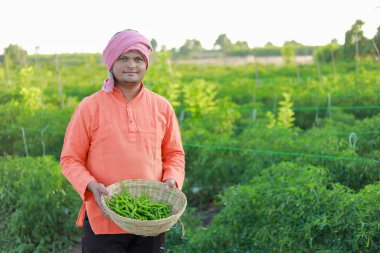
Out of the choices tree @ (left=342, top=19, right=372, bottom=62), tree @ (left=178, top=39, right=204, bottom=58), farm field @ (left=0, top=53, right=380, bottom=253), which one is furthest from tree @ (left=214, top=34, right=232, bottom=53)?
farm field @ (left=0, top=53, right=380, bottom=253)

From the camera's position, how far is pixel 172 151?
2.79 m

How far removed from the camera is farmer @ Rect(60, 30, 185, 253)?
2543mm

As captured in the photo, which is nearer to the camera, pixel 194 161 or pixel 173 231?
pixel 173 231

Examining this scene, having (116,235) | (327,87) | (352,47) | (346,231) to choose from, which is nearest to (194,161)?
(346,231)

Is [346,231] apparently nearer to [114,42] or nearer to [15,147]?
[114,42]

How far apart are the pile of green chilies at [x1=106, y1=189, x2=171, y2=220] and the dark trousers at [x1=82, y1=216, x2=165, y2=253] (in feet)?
0.58

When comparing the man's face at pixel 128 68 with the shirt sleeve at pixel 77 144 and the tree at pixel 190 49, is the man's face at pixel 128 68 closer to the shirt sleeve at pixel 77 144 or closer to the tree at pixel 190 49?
the shirt sleeve at pixel 77 144

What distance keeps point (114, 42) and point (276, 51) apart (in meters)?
41.8

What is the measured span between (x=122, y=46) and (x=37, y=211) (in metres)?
2.75

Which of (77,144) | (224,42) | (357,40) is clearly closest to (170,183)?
(77,144)

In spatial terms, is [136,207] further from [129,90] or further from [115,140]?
[129,90]

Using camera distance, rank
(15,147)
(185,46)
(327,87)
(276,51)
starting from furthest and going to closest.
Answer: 1. (185,46)
2. (276,51)
3. (327,87)
4. (15,147)

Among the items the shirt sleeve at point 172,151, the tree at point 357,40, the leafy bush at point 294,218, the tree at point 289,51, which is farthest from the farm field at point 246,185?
the tree at point 289,51

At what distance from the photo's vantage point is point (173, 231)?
4445mm
